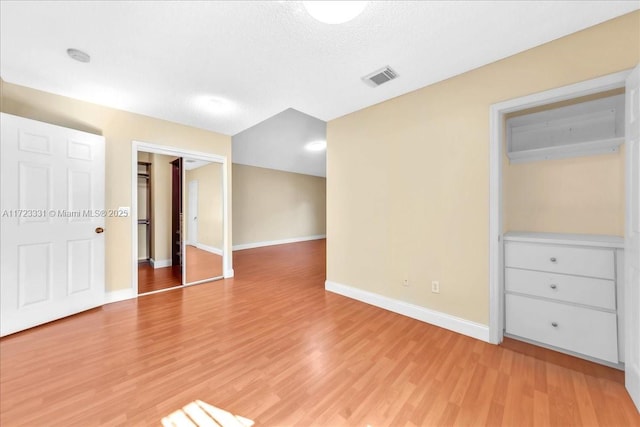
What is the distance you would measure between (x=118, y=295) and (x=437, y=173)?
417 cm

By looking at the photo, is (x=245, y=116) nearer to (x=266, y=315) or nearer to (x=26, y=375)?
(x=266, y=315)

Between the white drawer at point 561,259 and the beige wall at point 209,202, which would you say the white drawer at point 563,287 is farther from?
the beige wall at point 209,202

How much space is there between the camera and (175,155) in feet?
11.8

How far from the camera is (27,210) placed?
2316 millimetres

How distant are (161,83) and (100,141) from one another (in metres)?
1.16

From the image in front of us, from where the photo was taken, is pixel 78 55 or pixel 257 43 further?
pixel 78 55

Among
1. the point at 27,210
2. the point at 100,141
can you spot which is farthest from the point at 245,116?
the point at 27,210

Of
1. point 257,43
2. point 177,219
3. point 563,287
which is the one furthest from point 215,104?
point 563,287

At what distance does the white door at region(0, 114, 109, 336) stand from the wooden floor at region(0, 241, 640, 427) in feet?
0.81

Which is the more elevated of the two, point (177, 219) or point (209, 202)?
point (209, 202)

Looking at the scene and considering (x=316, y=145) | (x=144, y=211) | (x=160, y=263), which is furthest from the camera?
(x=316, y=145)

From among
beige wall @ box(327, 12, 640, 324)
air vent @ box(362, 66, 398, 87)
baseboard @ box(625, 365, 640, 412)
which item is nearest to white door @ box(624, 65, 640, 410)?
baseboard @ box(625, 365, 640, 412)

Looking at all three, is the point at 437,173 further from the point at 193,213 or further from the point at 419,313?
the point at 193,213

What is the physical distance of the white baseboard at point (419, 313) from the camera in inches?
86.0
